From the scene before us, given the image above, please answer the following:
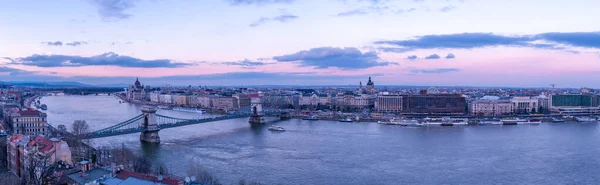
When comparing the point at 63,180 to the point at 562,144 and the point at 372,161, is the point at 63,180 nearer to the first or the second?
the point at 372,161

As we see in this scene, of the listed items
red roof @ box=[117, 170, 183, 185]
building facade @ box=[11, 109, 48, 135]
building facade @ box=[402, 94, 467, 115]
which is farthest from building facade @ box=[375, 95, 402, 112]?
red roof @ box=[117, 170, 183, 185]

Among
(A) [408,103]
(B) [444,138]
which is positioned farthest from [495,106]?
(B) [444,138]

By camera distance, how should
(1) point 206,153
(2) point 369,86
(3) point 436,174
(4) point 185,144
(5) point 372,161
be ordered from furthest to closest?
(2) point 369,86 → (4) point 185,144 → (1) point 206,153 → (5) point 372,161 → (3) point 436,174

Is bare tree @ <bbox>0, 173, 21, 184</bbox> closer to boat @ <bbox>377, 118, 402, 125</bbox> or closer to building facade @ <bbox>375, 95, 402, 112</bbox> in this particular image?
boat @ <bbox>377, 118, 402, 125</bbox>

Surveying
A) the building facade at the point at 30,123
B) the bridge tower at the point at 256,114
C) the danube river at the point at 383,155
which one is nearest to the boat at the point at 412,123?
the danube river at the point at 383,155

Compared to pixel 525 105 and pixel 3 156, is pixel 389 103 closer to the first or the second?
pixel 525 105

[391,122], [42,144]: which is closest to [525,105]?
[391,122]
